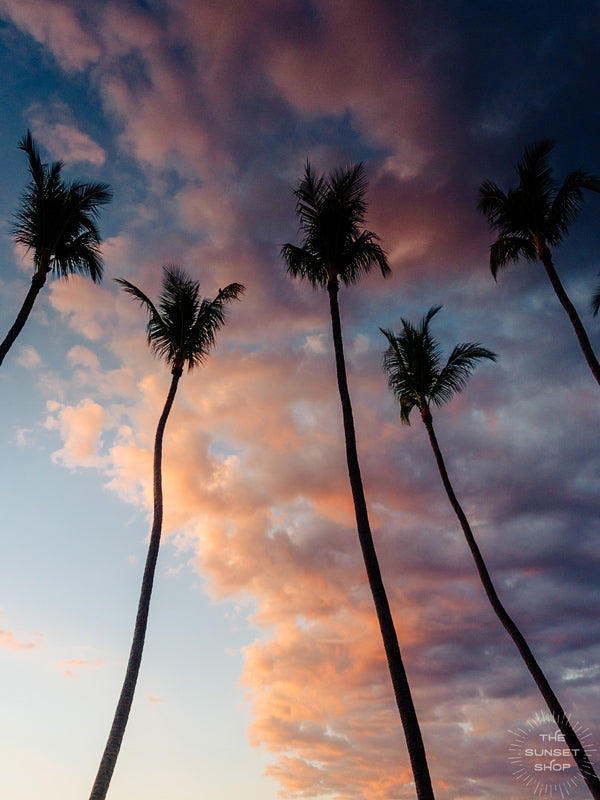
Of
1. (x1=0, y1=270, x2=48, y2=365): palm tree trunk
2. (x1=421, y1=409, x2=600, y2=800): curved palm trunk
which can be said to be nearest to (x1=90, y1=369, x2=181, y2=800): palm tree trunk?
(x1=0, y1=270, x2=48, y2=365): palm tree trunk

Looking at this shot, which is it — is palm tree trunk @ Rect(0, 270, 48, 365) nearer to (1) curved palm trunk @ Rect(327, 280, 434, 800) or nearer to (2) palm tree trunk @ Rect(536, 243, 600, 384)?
(1) curved palm trunk @ Rect(327, 280, 434, 800)

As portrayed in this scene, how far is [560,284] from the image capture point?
16391 mm

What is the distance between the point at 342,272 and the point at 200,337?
18.8 ft

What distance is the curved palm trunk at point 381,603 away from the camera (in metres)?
8.84

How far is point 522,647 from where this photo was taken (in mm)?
15945

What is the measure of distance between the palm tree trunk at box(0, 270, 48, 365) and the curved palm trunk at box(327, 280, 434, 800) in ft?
30.2

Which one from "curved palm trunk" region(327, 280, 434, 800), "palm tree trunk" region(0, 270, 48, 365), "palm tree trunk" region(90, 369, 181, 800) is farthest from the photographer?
"palm tree trunk" region(0, 270, 48, 365)

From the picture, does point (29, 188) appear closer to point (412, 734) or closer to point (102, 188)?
point (102, 188)

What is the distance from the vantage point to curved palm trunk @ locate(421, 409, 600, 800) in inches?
543

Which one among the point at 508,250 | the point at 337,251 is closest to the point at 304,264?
the point at 337,251

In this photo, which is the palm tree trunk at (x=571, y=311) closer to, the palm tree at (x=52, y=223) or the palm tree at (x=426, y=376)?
the palm tree at (x=426, y=376)

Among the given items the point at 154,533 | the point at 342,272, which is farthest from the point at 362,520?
the point at 342,272

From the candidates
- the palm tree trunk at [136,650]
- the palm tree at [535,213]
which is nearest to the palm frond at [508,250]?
the palm tree at [535,213]

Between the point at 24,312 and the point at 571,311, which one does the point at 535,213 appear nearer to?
the point at 571,311
